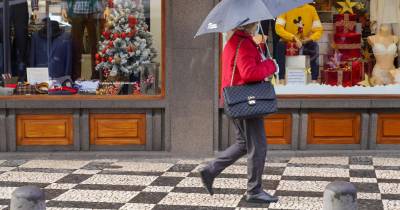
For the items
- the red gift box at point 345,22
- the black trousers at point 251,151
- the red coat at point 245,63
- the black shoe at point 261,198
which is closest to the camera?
the red coat at point 245,63

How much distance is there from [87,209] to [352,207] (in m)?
2.52

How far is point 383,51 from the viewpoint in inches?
341

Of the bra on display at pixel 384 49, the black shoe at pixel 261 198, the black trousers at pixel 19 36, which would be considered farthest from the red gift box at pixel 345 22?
the black trousers at pixel 19 36

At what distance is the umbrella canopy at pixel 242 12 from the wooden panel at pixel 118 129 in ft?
9.17

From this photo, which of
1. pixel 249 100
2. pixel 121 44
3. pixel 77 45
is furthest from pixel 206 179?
pixel 77 45

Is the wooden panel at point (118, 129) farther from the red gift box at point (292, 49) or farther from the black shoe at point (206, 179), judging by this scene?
the black shoe at point (206, 179)

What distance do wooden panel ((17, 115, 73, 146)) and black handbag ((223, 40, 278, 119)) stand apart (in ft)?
10.5

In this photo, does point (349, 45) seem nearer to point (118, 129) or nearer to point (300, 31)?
point (300, 31)

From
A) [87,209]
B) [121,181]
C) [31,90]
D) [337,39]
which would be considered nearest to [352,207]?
[87,209]

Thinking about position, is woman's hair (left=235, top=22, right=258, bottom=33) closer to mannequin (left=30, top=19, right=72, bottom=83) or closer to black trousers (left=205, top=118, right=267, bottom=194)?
black trousers (left=205, top=118, right=267, bottom=194)

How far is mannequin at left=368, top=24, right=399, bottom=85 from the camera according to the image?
8656mm

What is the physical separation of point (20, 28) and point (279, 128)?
3.38m

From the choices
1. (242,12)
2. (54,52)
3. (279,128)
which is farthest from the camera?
(54,52)

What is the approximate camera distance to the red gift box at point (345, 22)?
28.3 ft
